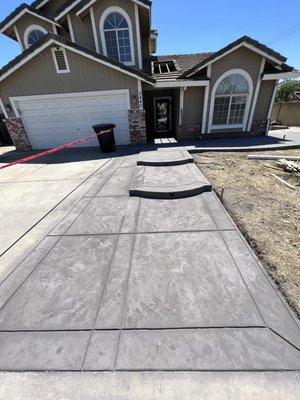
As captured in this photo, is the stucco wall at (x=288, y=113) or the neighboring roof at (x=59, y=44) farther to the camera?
the stucco wall at (x=288, y=113)

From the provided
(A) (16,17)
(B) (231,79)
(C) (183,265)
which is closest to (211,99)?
(B) (231,79)

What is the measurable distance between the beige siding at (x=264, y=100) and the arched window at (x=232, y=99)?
0.56 m

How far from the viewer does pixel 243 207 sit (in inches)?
163

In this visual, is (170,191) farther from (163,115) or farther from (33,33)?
(33,33)

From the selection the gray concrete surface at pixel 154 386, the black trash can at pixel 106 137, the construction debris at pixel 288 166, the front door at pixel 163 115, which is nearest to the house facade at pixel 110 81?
the black trash can at pixel 106 137

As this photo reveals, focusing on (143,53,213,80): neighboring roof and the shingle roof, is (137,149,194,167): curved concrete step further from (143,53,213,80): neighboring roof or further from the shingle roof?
the shingle roof

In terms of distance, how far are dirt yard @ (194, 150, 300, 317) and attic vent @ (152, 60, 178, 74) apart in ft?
22.6

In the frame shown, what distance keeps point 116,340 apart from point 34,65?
35.8 ft

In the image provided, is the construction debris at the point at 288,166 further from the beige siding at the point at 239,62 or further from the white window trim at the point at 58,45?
the white window trim at the point at 58,45

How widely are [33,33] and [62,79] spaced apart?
4.98 metres

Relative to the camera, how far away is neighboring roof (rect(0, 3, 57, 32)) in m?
10.3

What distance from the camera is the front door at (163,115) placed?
1226 cm

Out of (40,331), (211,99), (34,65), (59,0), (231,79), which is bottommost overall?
(40,331)

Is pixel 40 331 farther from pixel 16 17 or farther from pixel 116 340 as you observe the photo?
pixel 16 17
